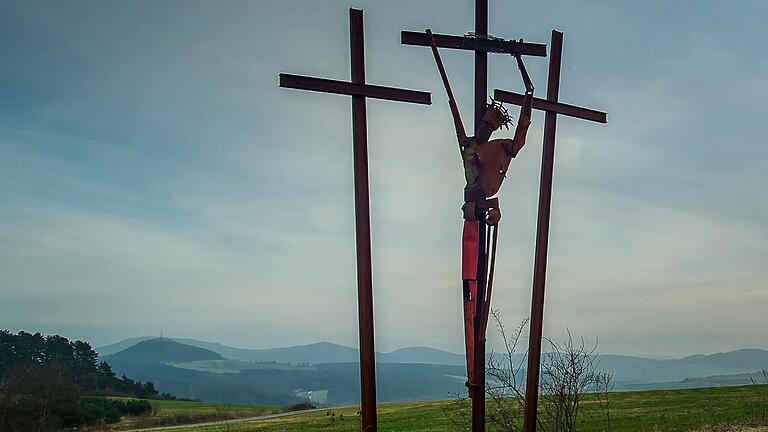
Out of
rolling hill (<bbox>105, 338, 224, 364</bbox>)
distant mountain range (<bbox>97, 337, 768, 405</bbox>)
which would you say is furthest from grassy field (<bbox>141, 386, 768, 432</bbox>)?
rolling hill (<bbox>105, 338, 224, 364</bbox>)

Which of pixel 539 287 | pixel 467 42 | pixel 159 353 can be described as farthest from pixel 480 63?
pixel 159 353

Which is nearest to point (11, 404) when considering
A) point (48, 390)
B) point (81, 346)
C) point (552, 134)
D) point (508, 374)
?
point (48, 390)

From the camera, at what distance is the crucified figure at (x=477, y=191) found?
5402 millimetres

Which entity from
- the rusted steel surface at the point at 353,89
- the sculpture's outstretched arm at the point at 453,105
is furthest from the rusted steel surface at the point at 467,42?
the rusted steel surface at the point at 353,89

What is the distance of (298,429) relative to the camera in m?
19.8

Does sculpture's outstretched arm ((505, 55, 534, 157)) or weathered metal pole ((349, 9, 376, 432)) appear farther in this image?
sculpture's outstretched arm ((505, 55, 534, 157))

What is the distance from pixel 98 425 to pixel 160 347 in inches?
4213

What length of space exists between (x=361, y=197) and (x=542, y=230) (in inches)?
67.9

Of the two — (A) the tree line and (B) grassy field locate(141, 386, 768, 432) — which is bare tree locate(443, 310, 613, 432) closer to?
(B) grassy field locate(141, 386, 768, 432)

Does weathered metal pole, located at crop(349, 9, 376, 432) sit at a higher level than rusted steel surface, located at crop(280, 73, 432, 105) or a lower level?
lower

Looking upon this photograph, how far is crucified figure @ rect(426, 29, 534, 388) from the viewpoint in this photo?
17.7 feet

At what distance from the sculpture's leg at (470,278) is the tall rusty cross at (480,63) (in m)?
0.03

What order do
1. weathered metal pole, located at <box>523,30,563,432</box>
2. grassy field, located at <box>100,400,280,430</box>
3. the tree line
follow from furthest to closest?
grassy field, located at <box>100,400,280,430</box>
the tree line
weathered metal pole, located at <box>523,30,563,432</box>

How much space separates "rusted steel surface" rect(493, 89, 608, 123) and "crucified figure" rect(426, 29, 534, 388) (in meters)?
0.28
